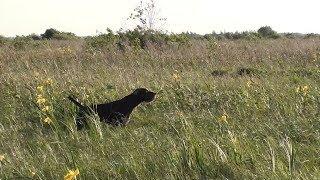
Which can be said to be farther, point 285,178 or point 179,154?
point 179,154

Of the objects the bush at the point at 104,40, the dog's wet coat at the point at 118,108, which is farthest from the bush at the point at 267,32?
the dog's wet coat at the point at 118,108

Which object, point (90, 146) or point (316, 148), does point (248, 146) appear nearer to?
point (316, 148)

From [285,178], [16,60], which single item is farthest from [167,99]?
[16,60]

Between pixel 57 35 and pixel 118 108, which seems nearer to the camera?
pixel 118 108

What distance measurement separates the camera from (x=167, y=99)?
6.35 meters

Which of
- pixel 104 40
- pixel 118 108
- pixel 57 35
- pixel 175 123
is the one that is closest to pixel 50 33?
pixel 57 35

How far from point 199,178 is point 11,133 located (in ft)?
8.73

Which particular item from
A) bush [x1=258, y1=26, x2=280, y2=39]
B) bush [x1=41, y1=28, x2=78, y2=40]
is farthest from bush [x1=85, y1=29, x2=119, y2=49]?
bush [x1=258, y1=26, x2=280, y2=39]

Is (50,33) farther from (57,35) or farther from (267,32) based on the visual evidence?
(267,32)

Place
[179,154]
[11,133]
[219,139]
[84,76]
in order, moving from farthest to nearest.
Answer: [84,76], [11,133], [219,139], [179,154]

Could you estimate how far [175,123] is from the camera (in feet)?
16.0

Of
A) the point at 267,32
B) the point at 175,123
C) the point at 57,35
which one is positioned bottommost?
the point at 267,32

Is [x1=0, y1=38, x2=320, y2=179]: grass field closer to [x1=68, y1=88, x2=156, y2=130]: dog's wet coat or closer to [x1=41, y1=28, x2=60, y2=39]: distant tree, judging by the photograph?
[x1=68, y1=88, x2=156, y2=130]: dog's wet coat

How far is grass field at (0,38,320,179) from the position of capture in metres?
3.21
